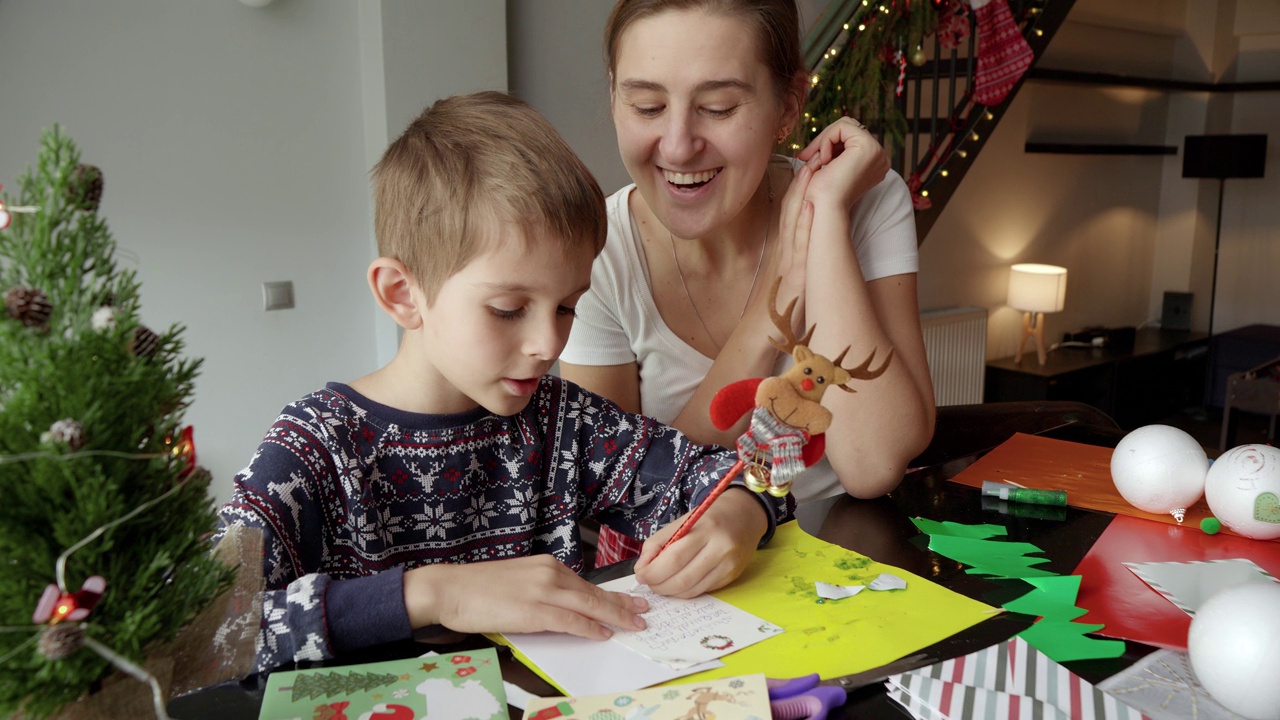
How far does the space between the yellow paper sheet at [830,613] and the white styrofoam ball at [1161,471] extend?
39cm

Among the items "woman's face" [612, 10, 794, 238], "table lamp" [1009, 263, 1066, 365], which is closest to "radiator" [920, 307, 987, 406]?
"table lamp" [1009, 263, 1066, 365]

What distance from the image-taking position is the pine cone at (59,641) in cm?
50

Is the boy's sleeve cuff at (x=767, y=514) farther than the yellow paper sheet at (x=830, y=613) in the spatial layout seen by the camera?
Yes

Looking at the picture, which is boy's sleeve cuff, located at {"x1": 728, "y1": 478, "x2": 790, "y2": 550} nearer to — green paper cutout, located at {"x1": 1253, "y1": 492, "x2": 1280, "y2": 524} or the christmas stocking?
green paper cutout, located at {"x1": 1253, "y1": 492, "x2": 1280, "y2": 524}

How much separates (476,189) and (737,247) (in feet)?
2.48

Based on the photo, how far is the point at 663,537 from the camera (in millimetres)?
989

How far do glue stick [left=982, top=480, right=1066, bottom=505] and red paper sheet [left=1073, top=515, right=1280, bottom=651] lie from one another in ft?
0.24

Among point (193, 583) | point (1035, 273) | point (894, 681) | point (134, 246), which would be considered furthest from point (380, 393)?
point (1035, 273)

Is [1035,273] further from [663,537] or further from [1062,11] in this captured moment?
[663,537]

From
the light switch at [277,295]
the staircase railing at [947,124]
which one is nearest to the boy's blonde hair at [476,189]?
the light switch at [277,295]

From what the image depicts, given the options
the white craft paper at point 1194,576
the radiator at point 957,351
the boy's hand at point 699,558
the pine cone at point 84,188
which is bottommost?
the radiator at point 957,351

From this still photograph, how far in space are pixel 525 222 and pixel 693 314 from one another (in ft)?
2.32

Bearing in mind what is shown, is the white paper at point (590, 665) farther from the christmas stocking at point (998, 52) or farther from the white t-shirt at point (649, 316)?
the christmas stocking at point (998, 52)

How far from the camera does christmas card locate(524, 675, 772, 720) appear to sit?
716 mm
